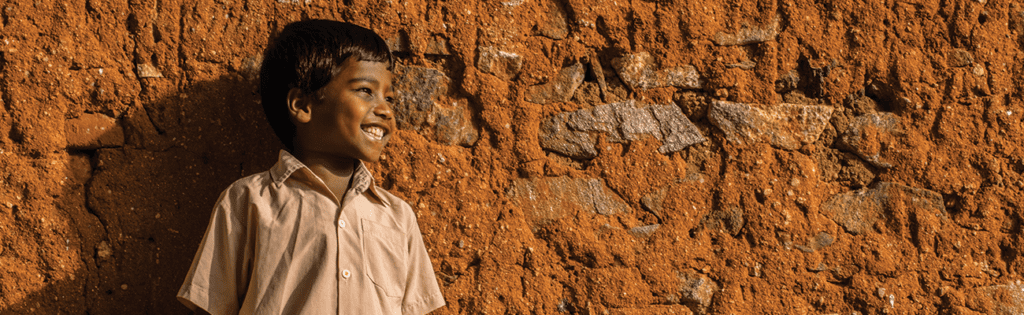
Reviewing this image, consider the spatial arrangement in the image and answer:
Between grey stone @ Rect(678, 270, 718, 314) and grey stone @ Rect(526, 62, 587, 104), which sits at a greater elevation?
grey stone @ Rect(526, 62, 587, 104)

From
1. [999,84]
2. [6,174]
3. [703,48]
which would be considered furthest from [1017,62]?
[6,174]

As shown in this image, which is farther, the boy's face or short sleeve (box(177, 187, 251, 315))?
the boy's face

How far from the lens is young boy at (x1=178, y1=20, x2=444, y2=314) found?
6.24 feet

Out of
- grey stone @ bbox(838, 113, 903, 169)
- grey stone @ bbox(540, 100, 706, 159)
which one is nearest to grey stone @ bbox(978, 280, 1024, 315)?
grey stone @ bbox(838, 113, 903, 169)

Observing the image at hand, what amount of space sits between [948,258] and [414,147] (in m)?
1.71

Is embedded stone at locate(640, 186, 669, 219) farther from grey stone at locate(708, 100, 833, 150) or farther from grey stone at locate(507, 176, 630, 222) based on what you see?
grey stone at locate(708, 100, 833, 150)

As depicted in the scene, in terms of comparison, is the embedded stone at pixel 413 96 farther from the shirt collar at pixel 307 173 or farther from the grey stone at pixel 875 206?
the grey stone at pixel 875 206

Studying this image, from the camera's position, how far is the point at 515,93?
2.41 meters

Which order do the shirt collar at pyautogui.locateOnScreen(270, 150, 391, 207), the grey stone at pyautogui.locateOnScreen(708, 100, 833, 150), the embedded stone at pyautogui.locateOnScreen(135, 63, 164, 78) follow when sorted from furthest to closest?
the grey stone at pyautogui.locateOnScreen(708, 100, 833, 150)
the embedded stone at pyautogui.locateOnScreen(135, 63, 164, 78)
the shirt collar at pyautogui.locateOnScreen(270, 150, 391, 207)

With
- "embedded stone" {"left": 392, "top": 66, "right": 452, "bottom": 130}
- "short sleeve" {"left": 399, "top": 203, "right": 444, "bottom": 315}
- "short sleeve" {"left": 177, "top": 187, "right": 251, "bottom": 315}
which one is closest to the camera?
"short sleeve" {"left": 177, "top": 187, "right": 251, "bottom": 315}

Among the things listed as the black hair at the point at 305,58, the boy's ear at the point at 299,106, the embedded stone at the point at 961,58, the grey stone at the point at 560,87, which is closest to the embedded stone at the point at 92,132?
the black hair at the point at 305,58

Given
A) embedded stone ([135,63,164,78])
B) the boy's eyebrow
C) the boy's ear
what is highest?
the boy's eyebrow

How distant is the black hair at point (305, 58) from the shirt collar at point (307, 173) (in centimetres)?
12

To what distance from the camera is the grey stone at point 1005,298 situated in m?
2.43
